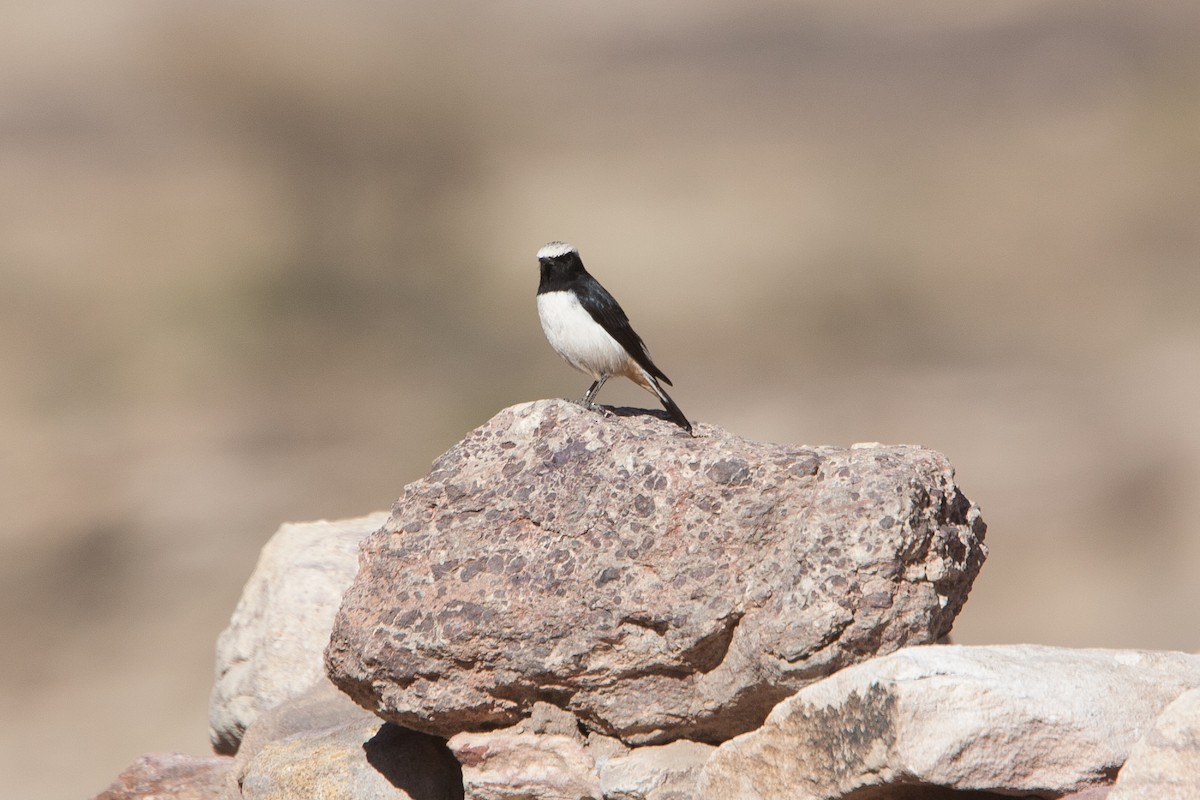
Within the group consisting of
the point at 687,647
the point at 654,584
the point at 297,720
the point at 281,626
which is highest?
the point at 654,584

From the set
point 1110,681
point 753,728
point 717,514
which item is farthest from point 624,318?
point 1110,681

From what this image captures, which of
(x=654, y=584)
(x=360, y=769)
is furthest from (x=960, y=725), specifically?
(x=360, y=769)

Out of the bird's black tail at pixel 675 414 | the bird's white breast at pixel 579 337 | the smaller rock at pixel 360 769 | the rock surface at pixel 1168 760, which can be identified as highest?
the bird's white breast at pixel 579 337

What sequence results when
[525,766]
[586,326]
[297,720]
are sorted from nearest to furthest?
[525,766]
[297,720]
[586,326]

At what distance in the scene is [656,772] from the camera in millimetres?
5668

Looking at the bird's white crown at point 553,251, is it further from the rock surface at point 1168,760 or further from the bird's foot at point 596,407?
the rock surface at point 1168,760

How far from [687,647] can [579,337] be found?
2.64 meters

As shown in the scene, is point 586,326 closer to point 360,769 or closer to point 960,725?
point 360,769

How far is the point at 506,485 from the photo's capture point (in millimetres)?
6113

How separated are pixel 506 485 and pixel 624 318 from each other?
1939 mm

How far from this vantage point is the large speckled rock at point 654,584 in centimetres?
540

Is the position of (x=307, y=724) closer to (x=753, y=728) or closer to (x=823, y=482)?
(x=753, y=728)

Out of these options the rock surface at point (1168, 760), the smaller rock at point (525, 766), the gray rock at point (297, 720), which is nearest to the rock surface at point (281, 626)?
the gray rock at point (297, 720)

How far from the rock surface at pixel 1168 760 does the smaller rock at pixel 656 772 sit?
173 cm
